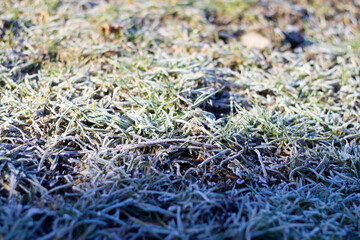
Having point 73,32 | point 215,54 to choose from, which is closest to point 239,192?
point 215,54

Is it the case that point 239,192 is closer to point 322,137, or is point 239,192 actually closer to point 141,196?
point 141,196

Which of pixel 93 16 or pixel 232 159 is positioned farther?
pixel 93 16

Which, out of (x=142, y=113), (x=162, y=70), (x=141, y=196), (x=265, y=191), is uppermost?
(x=162, y=70)

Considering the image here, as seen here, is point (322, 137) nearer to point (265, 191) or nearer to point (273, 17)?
point (265, 191)

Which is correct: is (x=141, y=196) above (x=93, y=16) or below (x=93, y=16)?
below

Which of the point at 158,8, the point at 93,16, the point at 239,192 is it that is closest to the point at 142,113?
the point at 239,192

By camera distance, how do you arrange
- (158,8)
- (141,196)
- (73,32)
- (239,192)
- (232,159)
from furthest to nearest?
(158,8), (73,32), (232,159), (239,192), (141,196)

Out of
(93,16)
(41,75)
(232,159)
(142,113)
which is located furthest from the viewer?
(93,16)
